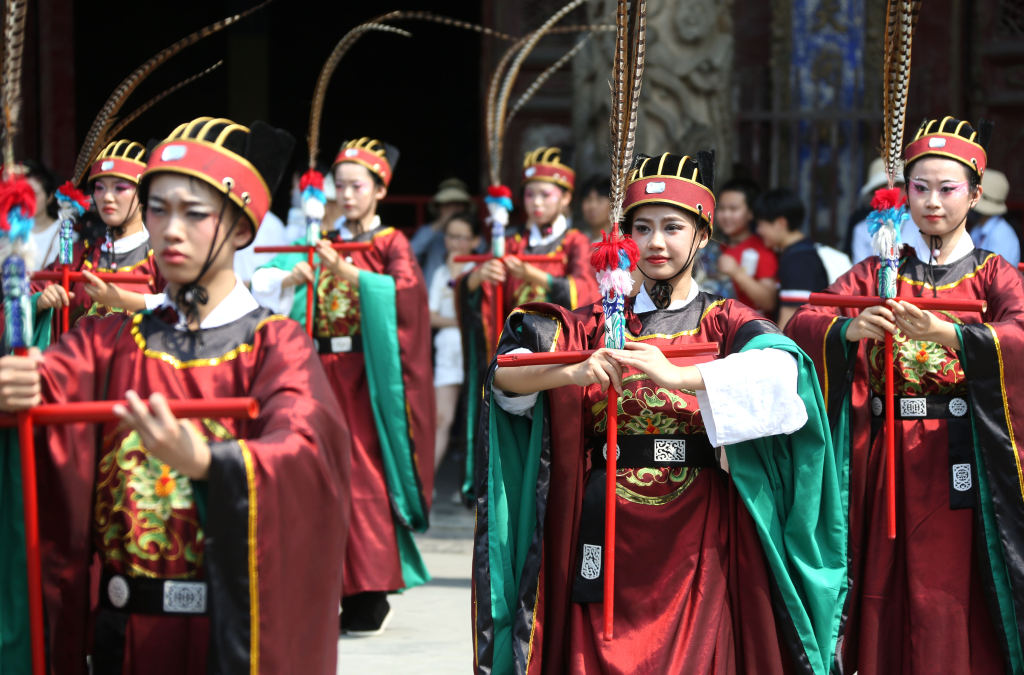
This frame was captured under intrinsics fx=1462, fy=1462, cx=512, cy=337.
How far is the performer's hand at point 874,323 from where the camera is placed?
422 centimetres

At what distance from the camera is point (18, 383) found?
266cm

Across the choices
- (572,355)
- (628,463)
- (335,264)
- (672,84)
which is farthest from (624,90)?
(672,84)

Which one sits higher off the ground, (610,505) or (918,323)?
(918,323)

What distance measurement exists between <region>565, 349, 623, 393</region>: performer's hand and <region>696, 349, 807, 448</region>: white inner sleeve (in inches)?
8.8

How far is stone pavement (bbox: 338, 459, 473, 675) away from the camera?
213 inches

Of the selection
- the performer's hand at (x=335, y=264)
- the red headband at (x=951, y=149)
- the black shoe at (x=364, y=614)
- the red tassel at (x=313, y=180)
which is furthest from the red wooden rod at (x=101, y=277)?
the red headband at (x=951, y=149)

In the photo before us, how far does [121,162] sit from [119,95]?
1241 mm

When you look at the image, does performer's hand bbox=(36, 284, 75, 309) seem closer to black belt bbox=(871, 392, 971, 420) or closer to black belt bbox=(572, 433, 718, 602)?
black belt bbox=(572, 433, 718, 602)

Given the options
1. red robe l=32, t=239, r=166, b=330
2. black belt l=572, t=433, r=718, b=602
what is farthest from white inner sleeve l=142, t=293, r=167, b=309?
black belt l=572, t=433, r=718, b=602

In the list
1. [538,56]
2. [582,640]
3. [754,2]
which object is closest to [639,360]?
[582,640]

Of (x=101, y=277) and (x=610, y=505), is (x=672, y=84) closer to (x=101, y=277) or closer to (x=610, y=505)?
(x=101, y=277)

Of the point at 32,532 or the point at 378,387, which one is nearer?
the point at 32,532

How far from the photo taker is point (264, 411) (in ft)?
9.43

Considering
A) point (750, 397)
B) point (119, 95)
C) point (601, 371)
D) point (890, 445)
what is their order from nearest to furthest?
point (601, 371)
point (750, 397)
point (119, 95)
point (890, 445)
